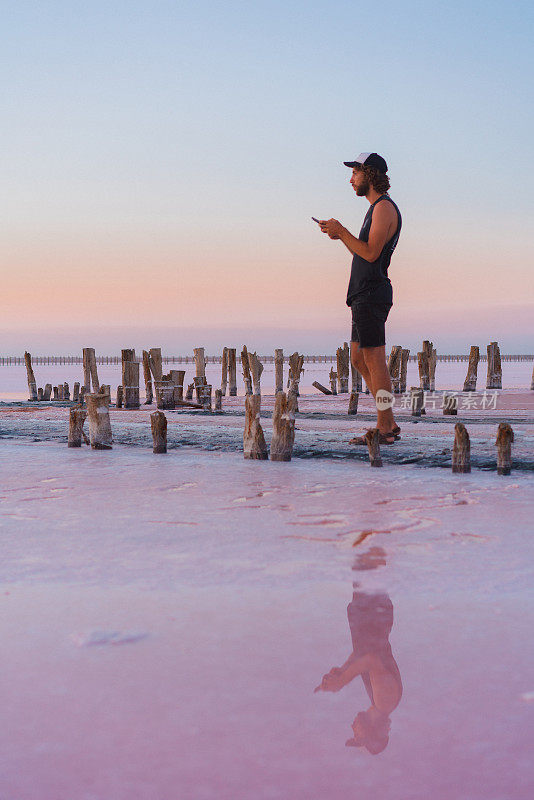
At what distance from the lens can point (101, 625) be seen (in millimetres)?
2592

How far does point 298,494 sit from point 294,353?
52.4 feet

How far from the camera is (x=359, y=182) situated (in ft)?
22.3

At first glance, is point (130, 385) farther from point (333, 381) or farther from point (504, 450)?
point (504, 450)

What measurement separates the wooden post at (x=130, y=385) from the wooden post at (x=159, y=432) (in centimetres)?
962

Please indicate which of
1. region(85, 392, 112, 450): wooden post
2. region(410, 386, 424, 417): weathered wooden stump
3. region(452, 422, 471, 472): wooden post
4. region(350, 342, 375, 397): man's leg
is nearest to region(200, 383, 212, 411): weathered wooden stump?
region(410, 386, 424, 417): weathered wooden stump

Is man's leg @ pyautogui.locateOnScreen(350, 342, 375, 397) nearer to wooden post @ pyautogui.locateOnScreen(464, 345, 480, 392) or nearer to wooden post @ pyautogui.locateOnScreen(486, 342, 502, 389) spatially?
wooden post @ pyautogui.locateOnScreen(464, 345, 480, 392)

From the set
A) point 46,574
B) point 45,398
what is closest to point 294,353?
point 45,398

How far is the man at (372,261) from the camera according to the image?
6.57m

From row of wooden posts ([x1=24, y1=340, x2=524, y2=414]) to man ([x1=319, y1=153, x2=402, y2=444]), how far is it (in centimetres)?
620

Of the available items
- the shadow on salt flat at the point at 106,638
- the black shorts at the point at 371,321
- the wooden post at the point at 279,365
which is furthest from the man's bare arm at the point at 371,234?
the wooden post at the point at 279,365

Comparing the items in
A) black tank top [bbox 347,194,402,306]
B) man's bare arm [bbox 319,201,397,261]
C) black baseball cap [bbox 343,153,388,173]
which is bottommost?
black tank top [bbox 347,194,402,306]

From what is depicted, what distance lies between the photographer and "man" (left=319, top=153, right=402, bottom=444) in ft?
21.5

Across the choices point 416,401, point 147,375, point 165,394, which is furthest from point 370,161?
point 147,375

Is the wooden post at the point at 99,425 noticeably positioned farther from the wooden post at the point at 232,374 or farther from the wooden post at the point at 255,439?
the wooden post at the point at 232,374
